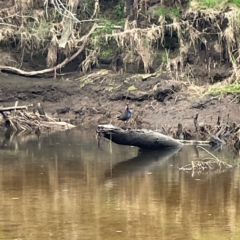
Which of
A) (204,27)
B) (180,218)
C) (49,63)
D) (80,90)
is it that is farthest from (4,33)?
(180,218)

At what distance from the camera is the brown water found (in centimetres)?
970

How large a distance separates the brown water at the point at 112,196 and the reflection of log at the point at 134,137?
255 mm

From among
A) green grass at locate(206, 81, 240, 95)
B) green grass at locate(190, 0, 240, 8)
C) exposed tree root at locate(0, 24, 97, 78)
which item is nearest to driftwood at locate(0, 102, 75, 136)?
exposed tree root at locate(0, 24, 97, 78)

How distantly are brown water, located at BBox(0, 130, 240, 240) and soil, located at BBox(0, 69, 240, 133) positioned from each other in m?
3.98

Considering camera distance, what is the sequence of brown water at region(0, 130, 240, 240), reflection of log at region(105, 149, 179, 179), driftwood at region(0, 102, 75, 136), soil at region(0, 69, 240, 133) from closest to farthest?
brown water at region(0, 130, 240, 240), reflection of log at region(105, 149, 179, 179), soil at region(0, 69, 240, 133), driftwood at region(0, 102, 75, 136)

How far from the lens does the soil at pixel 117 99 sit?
21.8m

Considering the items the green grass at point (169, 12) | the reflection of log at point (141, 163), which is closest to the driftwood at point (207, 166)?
the reflection of log at point (141, 163)

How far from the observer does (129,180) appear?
13.7 metres

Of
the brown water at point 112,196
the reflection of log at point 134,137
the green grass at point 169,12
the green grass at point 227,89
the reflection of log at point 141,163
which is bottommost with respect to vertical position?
the reflection of log at point 141,163

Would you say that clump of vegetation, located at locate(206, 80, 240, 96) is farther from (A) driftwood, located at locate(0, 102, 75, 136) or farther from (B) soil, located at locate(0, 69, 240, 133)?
(A) driftwood, located at locate(0, 102, 75, 136)

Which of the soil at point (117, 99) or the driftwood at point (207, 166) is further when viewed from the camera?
the soil at point (117, 99)

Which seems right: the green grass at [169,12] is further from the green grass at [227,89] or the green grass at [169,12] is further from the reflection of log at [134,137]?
the reflection of log at [134,137]

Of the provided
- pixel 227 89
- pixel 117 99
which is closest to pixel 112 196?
pixel 227 89

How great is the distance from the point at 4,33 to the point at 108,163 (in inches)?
464
